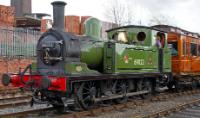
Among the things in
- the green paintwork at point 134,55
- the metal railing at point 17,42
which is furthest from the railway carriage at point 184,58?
the metal railing at point 17,42

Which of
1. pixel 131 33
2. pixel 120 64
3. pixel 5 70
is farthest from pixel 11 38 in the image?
pixel 120 64

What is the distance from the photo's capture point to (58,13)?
11.6m

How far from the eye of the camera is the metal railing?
20.4 metres

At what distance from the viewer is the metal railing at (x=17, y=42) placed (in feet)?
67.0

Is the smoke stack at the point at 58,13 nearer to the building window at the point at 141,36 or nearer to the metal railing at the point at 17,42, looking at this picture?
the building window at the point at 141,36

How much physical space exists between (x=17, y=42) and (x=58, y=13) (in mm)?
10251

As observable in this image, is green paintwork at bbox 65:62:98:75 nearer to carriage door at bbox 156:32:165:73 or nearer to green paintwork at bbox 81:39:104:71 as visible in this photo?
green paintwork at bbox 81:39:104:71

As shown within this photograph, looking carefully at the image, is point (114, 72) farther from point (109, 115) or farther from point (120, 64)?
point (109, 115)

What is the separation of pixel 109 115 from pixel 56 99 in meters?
1.72

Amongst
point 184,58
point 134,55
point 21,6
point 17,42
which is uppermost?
point 21,6

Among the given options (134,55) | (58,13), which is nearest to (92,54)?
(58,13)

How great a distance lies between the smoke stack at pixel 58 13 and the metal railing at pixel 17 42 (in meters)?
9.22

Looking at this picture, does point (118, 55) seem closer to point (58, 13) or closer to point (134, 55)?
point (134, 55)

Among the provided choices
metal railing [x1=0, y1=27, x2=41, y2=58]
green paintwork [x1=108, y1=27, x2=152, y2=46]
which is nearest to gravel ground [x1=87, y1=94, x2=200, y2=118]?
green paintwork [x1=108, y1=27, x2=152, y2=46]
